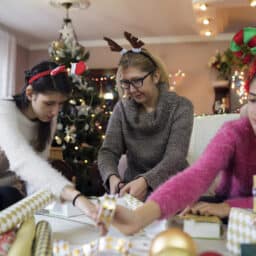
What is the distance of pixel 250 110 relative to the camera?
0.93 metres

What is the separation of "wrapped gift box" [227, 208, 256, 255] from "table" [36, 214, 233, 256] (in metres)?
0.02

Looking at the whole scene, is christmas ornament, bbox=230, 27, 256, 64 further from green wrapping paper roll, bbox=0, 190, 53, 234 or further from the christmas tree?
the christmas tree

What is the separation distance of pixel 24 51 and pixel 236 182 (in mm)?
5527

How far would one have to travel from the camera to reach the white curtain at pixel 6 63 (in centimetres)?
523

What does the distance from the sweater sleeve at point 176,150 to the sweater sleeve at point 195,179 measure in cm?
28

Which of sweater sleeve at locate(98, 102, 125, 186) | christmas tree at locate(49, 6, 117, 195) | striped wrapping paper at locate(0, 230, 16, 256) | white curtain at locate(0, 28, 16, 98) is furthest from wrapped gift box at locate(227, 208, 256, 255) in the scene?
white curtain at locate(0, 28, 16, 98)

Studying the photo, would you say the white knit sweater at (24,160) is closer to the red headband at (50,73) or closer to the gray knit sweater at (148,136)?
the red headband at (50,73)

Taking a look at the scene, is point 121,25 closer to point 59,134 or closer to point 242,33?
point 59,134

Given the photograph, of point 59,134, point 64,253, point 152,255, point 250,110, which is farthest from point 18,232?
point 59,134

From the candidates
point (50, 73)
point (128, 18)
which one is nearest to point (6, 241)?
point (50, 73)

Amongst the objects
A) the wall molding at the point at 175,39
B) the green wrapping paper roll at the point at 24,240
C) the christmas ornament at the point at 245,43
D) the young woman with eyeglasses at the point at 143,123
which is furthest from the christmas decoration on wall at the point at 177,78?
the green wrapping paper roll at the point at 24,240

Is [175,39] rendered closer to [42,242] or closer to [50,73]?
[50,73]

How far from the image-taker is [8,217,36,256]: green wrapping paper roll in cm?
61

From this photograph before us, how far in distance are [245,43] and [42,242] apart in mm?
705
